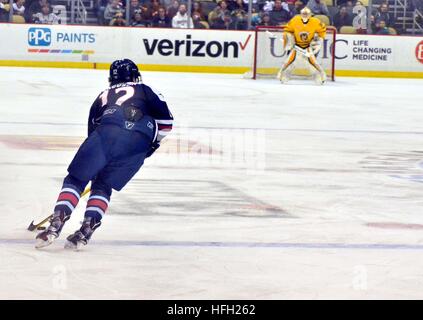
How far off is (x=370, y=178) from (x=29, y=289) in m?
6.36

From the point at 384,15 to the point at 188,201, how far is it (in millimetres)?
22023

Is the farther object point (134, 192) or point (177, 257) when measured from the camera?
point (134, 192)

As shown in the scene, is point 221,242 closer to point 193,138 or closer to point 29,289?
point 29,289

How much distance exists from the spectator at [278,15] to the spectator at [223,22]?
1.13 m

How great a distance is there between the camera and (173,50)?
31.6m

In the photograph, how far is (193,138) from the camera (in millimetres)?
16125

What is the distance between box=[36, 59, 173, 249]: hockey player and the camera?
812cm

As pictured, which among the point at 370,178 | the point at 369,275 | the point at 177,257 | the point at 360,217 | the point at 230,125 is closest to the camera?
the point at 369,275

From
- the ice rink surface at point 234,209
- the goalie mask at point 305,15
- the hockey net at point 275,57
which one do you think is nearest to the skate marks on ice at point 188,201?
the ice rink surface at point 234,209

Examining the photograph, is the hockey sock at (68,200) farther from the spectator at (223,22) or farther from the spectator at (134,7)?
the spectator at (223,22)

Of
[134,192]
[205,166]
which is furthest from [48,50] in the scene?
[134,192]

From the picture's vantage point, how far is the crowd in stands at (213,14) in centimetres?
3125

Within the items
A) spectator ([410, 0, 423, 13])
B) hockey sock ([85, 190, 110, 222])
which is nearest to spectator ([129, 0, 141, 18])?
spectator ([410, 0, 423, 13])

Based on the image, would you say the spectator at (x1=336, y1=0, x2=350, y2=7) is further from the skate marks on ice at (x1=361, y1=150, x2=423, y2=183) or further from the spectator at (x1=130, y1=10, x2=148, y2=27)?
the skate marks on ice at (x1=361, y1=150, x2=423, y2=183)
